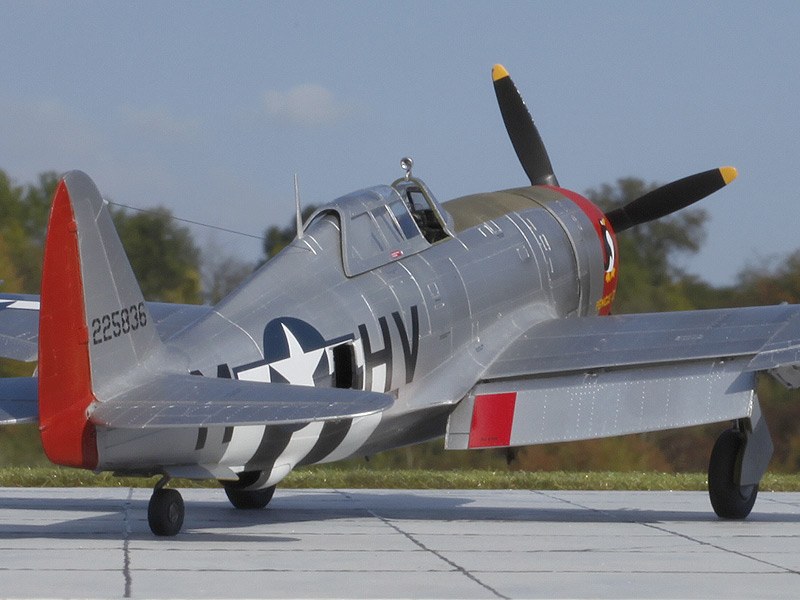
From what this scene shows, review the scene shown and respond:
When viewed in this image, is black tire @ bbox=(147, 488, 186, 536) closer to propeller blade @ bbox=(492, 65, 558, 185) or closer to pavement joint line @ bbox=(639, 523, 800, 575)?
pavement joint line @ bbox=(639, 523, 800, 575)

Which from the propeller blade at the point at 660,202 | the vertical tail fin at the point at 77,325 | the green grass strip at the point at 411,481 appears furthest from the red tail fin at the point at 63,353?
the propeller blade at the point at 660,202

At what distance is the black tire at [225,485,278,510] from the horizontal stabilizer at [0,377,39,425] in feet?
9.03

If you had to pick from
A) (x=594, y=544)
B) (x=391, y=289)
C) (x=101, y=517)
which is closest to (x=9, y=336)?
(x=101, y=517)

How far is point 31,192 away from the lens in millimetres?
37594

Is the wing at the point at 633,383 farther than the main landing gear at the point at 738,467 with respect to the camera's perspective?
No

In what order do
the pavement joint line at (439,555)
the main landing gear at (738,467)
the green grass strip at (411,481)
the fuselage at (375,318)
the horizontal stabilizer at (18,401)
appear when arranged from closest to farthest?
the pavement joint line at (439,555)
the horizontal stabilizer at (18,401)
the fuselage at (375,318)
the main landing gear at (738,467)
the green grass strip at (411,481)

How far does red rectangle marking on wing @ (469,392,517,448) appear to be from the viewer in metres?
12.1

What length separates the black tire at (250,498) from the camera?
42.5 feet

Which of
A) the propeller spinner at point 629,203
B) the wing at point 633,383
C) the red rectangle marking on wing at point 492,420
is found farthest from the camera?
the propeller spinner at point 629,203

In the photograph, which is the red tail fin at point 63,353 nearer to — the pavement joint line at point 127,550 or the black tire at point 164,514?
the pavement joint line at point 127,550

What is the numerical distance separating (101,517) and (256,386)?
10.4 feet

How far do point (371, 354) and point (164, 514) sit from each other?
6.48 ft

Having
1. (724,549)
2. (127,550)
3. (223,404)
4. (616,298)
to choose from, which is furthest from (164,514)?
(616,298)

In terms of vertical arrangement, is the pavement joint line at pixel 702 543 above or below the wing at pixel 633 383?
below
